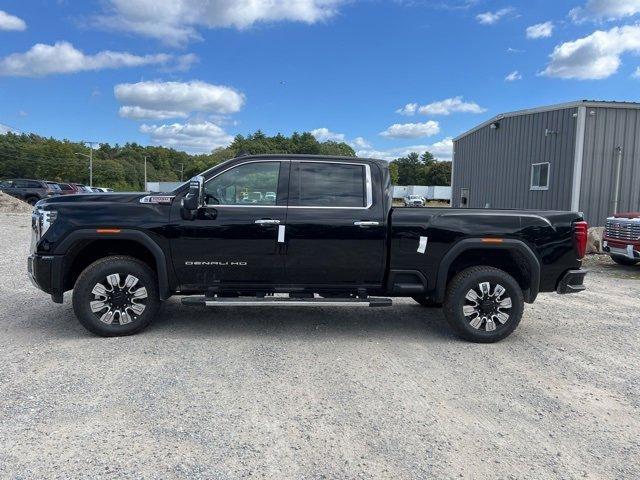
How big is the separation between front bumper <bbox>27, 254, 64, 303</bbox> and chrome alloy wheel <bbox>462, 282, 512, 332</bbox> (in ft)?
14.2

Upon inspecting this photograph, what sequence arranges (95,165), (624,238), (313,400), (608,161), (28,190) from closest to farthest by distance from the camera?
(313,400) < (624,238) < (608,161) < (28,190) < (95,165)

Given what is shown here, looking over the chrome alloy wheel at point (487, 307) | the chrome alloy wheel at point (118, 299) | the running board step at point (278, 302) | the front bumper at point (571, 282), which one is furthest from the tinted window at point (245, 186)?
the front bumper at point (571, 282)

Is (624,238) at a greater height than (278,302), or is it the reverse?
(624,238)

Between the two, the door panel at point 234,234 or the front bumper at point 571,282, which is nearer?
the door panel at point 234,234

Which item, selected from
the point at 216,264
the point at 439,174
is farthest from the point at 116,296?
the point at 439,174

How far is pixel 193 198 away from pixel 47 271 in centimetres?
171

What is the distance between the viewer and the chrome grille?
10.2 m

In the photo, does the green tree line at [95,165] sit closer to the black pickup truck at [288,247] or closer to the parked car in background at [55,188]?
→ the parked car in background at [55,188]

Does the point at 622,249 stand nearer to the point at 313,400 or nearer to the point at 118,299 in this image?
the point at 313,400

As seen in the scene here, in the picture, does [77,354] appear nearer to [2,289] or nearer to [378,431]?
[378,431]

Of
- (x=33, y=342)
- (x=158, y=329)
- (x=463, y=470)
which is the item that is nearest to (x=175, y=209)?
(x=158, y=329)

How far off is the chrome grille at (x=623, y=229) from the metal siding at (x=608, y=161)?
3.03m

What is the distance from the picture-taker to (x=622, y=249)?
10.6 m

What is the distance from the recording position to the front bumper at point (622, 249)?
10.2m
